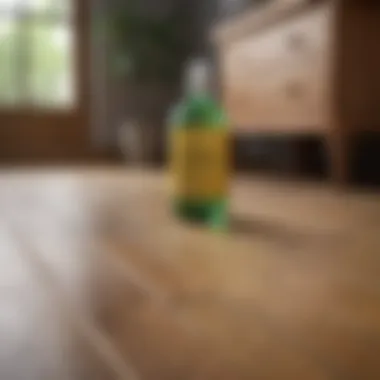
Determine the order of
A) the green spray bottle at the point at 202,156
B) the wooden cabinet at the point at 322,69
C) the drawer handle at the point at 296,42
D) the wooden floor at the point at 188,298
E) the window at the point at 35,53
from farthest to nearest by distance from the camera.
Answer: the window at the point at 35,53 < the drawer handle at the point at 296,42 < the wooden cabinet at the point at 322,69 < the green spray bottle at the point at 202,156 < the wooden floor at the point at 188,298

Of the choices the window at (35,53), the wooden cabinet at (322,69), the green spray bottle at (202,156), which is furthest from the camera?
the window at (35,53)

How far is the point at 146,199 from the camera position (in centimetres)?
163

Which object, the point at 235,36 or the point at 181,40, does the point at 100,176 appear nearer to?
the point at 235,36

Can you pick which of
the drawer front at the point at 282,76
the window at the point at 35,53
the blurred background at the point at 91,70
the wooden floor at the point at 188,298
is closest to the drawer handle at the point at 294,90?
the drawer front at the point at 282,76

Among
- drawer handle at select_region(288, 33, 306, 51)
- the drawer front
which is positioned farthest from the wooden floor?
drawer handle at select_region(288, 33, 306, 51)

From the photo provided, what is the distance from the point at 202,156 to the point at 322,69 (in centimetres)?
115

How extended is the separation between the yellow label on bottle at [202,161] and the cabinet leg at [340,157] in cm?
105

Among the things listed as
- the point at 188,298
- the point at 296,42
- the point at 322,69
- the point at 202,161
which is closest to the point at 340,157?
the point at 322,69

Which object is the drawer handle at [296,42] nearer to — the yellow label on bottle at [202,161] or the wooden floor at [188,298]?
the wooden floor at [188,298]

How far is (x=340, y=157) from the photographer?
2.12 m

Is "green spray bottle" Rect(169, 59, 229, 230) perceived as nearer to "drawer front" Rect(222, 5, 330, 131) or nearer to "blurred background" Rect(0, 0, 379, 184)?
"drawer front" Rect(222, 5, 330, 131)

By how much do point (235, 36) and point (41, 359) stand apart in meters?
2.49

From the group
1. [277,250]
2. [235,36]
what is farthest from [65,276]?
[235,36]

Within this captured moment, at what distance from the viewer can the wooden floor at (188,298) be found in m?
0.47
